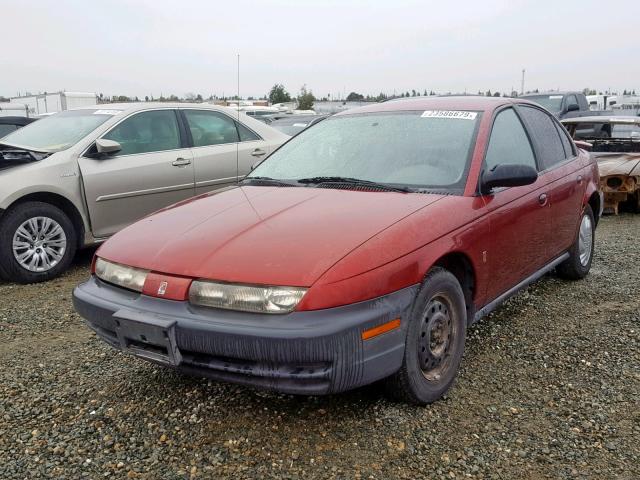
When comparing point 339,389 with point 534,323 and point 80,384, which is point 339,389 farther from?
point 534,323

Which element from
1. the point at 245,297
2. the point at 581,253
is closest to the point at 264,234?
the point at 245,297

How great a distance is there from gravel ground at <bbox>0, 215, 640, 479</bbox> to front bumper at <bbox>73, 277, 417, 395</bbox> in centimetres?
32

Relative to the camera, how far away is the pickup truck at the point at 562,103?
1389 cm

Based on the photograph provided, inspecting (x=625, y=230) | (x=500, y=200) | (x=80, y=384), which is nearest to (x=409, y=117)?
(x=500, y=200)

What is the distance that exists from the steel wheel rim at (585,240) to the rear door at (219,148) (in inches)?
135

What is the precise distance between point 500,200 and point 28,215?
3.96m

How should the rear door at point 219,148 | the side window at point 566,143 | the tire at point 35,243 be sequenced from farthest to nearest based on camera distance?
the rear door at point 219,148
the tire at point 35,243
the side window at point 566,143

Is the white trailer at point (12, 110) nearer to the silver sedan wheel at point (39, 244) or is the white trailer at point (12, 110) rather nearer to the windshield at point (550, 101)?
the silver sedan wheel at point (39, 244)

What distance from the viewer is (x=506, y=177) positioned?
313cm

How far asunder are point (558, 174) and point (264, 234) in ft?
8.10

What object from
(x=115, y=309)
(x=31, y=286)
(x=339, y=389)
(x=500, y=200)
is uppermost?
(x=500, y=200)

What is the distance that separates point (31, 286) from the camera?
5059mm

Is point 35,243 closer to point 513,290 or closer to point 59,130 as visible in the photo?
point 59,130

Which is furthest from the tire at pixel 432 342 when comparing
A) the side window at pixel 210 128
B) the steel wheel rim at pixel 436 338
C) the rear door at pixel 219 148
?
the side window at pixel 210 128
